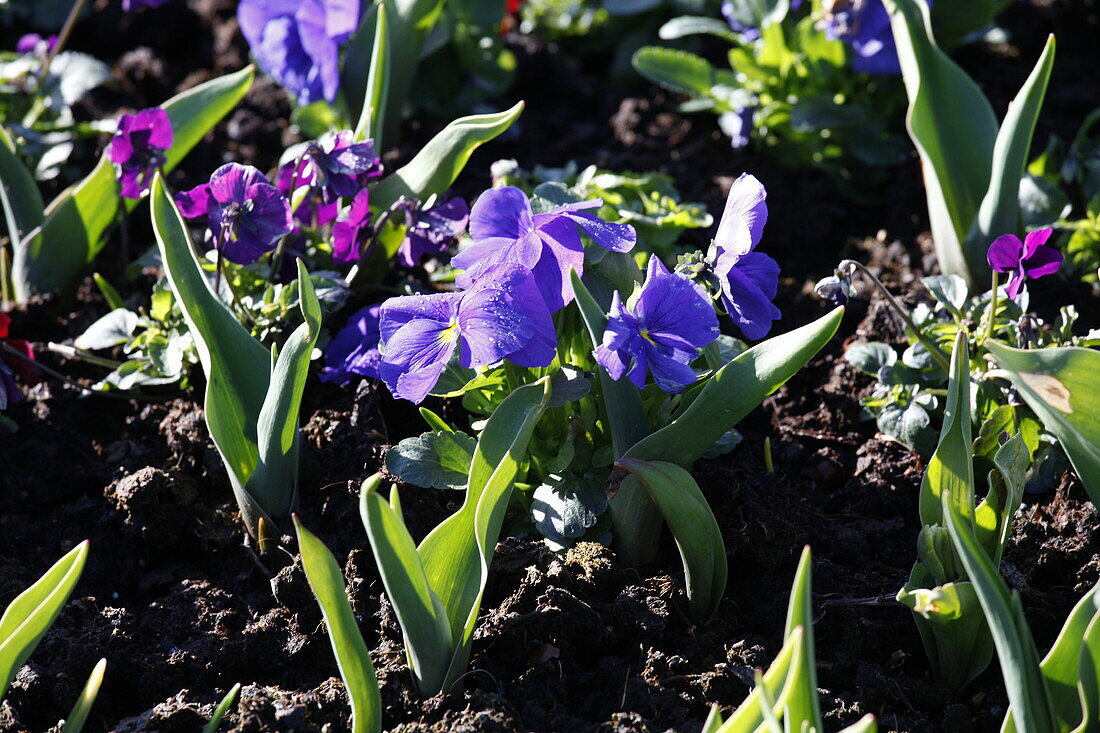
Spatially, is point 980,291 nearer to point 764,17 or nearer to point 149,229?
point 764,17

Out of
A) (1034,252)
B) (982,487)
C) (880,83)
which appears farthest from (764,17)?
(982,487)

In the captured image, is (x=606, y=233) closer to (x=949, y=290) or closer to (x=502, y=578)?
(x=502, y=578)

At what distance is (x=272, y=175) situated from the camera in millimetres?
2330

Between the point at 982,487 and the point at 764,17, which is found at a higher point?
the point at 764,17

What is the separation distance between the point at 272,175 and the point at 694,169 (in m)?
0.99

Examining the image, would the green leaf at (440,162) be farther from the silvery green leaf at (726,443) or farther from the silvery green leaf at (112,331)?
the silvery green leaf at (726,443)

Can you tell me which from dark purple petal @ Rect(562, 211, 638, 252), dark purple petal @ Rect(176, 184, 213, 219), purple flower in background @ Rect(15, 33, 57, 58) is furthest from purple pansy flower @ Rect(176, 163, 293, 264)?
purple flower in background @ Rect(15, 33, 57, 58)

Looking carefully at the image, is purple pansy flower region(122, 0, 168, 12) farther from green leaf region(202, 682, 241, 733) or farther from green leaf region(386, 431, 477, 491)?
green leaf region(202, 682, 241, 733)

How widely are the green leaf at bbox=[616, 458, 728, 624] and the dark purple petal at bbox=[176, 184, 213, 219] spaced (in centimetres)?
83

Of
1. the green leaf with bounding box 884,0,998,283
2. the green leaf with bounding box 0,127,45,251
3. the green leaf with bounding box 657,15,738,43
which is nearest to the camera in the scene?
the green leaf with bounding box 884,0,998,283

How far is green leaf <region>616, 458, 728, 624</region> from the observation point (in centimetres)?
131

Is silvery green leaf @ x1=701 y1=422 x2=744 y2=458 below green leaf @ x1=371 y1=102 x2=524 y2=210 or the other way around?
below

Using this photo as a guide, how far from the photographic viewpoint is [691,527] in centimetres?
135

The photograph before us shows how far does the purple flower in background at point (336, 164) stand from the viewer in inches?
69.2
